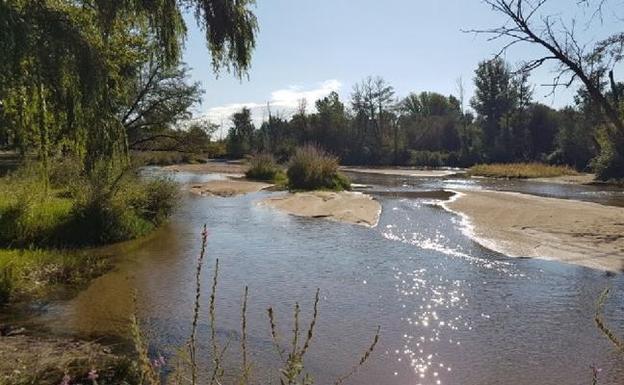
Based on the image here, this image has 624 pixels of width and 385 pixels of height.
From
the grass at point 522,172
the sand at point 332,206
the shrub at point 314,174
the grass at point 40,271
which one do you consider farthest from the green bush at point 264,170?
the grass at point 40,271

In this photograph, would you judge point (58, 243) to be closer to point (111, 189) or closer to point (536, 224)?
point (111, 189)

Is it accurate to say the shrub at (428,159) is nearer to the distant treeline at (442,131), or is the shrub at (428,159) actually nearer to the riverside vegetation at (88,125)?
the distant treeline at (442,131)

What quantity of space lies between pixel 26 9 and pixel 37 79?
38.2 inches

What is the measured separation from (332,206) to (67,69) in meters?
13.0

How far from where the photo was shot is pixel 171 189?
15.6 metres

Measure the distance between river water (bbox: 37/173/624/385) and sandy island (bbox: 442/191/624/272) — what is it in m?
0.75

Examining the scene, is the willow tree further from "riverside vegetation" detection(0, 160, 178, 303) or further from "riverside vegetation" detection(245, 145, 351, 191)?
"riverside vegetation" detection(245, 145, 351, 191)

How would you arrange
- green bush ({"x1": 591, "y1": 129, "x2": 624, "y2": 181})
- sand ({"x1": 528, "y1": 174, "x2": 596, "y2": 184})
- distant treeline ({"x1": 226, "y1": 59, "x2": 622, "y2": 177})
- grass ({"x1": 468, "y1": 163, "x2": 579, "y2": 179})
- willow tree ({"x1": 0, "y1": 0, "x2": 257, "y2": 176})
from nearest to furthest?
willow tree ({"x1": 0, "y1": 0, "x2": 257, "y2": 176}) → green bush ({"x1": 591, "y1": 129, "x2": 624, "y2": 181}) → sand ({"x1": 528, "y1": 174, "x2": 596, "y2": 184}) → grass ({"x1": 468, "y1": 163, "x2": 579, "y2": 179}) → distant treeline ({"x1": 226, "y1": 59, "x2": 622, "y2": 177})


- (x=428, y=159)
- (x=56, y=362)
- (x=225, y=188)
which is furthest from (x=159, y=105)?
(x=428, y=159)

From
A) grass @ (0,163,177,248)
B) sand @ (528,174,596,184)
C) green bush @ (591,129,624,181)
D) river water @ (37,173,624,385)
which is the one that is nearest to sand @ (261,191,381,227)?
river water @ (37,173,624,385)

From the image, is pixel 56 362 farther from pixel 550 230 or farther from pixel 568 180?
pixel 568 180

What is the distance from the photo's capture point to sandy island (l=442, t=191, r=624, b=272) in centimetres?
1130

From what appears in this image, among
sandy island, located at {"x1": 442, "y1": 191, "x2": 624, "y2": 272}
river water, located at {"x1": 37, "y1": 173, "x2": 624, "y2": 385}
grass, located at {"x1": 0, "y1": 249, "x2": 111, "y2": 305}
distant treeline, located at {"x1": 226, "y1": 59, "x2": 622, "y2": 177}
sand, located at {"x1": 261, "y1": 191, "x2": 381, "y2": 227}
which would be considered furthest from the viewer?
distant treeline, located at {"x1": 226, "y1": 59, "x2": 622, "y2": 177}

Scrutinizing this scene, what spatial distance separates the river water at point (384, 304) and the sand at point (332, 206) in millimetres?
3219
